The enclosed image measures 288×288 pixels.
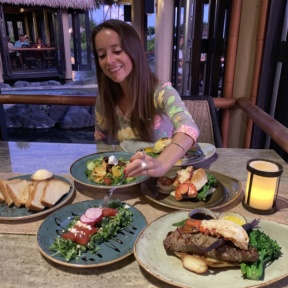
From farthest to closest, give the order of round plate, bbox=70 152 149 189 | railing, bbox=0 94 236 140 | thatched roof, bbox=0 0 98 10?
1. thatched roof, bbox=0 0 98 10
2. railing, bbox=0 94 236 140
3. round plate, bbox=70 152 149 189

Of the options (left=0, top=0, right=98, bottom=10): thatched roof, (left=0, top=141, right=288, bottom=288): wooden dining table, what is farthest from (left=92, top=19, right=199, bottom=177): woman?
(left=0, top=0, right=98, bottom=10): thatched roof

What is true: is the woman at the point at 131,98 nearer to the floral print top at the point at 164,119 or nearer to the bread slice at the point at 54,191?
Answer: the floral print top at the point at 164,119

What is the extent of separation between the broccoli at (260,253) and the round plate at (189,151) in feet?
2.06

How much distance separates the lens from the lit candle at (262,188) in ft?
3.14

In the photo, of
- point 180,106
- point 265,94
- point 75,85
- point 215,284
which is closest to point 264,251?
point 215,284

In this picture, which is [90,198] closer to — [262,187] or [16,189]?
[16,189]

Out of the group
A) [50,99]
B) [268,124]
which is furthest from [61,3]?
[268,124]

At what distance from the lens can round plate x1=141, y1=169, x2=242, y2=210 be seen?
3.28 ft

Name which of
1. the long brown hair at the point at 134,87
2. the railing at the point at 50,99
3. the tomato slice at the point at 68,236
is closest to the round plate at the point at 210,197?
the tomato slice at the point at 68,236

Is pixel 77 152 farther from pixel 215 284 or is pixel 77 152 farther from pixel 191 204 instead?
pixel 215 284

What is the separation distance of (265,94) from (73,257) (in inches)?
89.8

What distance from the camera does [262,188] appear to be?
3.17ft

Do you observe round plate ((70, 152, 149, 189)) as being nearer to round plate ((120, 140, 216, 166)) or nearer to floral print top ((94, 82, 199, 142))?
round plate ((120, 140, 216, 166))

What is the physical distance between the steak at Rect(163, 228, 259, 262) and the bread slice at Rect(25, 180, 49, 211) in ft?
1.55
